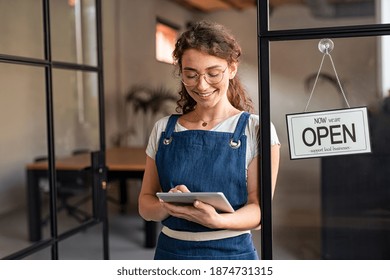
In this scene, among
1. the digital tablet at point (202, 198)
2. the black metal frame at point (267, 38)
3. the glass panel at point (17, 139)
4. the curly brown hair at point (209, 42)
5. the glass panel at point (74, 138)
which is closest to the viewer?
the digital tablet at point (202, 198)

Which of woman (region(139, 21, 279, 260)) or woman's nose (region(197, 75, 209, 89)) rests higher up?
woman's nose (region(197, 75, 209, 89))

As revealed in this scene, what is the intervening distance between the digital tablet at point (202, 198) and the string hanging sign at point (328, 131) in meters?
0.47

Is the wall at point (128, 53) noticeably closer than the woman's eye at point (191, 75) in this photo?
No

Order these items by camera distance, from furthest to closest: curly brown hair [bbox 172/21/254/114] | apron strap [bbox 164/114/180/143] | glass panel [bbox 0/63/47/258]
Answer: glass panel [bbox 0/63/47/258] → apron strap [bbox 164/114/180/143] → curly brown hair [bbox 172/21/254/114]

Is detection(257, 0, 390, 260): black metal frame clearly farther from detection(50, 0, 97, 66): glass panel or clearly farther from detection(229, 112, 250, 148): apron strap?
detection(50, 0, 97, 66): glass panel

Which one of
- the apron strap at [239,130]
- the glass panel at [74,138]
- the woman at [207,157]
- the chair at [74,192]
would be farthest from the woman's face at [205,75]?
the chair at [74,192]

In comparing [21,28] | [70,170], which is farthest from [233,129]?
[70,170]

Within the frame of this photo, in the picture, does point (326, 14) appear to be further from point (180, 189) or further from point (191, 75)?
point (180, 189)

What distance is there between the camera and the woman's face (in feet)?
6.28

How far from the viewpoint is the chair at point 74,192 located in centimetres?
416

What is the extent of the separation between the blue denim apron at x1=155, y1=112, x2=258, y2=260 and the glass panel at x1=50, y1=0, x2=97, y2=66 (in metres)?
2.29

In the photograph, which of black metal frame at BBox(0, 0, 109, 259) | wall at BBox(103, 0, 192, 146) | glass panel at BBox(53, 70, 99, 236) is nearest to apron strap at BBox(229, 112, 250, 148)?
black metal frame at BBox(0, 0, 109, 259)

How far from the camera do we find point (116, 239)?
565 cm

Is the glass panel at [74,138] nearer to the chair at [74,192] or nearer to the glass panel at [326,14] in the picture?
the chair at [74,192]
